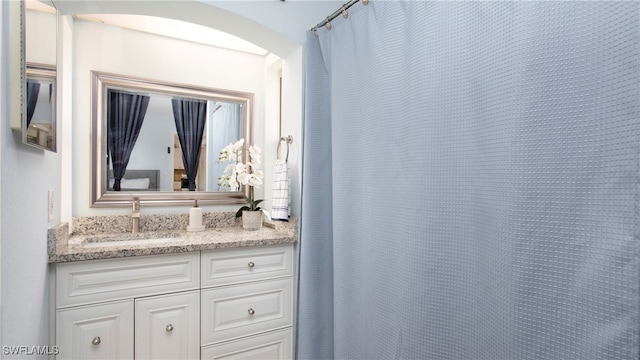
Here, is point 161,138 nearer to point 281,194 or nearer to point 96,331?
point 281,194

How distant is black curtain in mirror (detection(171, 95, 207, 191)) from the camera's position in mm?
2184

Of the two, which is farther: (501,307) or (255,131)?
(255,131)

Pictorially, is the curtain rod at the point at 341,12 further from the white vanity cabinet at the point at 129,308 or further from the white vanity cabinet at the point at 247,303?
the white vanity cabinet at the point at 129,308

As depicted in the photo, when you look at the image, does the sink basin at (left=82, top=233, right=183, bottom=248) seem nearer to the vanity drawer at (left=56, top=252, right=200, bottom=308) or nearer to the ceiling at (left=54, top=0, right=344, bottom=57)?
the vanity drawer at (left=56, top=252, right=200, bottom=308)

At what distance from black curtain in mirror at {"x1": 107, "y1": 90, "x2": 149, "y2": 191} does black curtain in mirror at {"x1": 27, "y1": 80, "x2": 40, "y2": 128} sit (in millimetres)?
1017

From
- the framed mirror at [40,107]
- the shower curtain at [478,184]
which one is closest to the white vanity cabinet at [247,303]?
the shower curtain at [478,184]

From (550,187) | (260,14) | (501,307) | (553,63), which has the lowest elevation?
(501,307)

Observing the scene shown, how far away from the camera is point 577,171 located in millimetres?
749

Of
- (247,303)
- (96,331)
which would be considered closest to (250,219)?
(247,303)

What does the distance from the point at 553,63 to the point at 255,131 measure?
1.96 metres

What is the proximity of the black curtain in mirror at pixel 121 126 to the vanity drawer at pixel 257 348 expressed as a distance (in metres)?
1.18

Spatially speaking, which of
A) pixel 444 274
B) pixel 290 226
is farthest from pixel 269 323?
pixel 444 274

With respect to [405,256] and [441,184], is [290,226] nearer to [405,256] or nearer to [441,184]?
[405,256]

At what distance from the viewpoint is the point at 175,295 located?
1.60m
